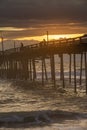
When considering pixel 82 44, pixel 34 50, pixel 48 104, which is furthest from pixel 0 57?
pixel 48 104

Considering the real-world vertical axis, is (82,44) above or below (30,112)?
above

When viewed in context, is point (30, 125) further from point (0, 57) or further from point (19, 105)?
point (0, 57)

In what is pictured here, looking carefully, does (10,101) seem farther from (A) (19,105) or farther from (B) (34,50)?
(B) (34,50)

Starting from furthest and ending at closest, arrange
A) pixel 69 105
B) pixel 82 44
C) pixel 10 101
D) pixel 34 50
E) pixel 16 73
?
pixel 16 73 < pixel 34 50 < pixel 82 44 < pixel 10 101 < pixel 69 105

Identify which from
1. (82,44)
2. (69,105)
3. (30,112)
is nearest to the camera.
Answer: (30,112)

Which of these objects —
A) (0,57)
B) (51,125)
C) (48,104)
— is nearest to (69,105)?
(48,104)

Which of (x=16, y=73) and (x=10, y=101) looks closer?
(x=10, y=101)

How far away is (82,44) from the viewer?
28719 millimetres

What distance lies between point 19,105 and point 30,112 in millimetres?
3481

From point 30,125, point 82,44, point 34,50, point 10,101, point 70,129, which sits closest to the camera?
point 70,129

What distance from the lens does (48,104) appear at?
2398 cm

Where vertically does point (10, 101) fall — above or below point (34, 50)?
below

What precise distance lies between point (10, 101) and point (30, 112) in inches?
233

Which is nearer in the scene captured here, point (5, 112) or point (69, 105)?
point (5, 112)
